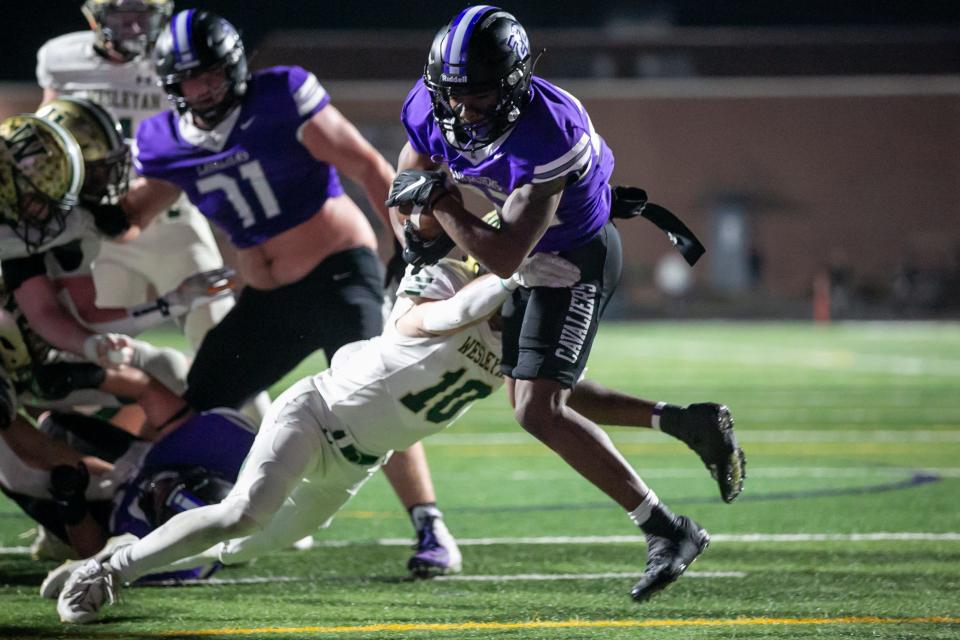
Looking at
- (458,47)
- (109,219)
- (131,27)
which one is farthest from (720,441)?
(131,27)

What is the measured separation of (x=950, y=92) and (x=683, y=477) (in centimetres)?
2887

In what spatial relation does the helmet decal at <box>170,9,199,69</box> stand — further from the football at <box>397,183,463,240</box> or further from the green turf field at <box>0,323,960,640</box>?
the green turf field at <box>0,323,960,640</box>

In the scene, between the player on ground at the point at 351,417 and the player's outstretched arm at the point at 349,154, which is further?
the player's outstretched arm at the point at 349,154

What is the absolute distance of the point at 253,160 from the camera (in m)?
4.78

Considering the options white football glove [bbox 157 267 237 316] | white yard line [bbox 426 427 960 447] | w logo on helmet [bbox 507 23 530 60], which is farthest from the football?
white yard line [bbox 426 427 960 447]

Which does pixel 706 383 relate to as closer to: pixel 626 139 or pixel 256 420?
pixel 256 420

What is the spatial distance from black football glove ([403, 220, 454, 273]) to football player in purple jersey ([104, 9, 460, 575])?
0.89 m

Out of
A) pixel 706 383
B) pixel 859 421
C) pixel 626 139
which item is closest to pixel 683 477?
pixel 859 421

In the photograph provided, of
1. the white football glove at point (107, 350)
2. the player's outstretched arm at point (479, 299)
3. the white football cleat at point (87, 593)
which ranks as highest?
the player's outstretched arm at point (479, 299)

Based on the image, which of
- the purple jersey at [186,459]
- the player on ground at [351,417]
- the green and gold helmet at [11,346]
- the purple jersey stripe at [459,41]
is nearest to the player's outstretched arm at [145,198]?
the green and gold helmet at [11,346]

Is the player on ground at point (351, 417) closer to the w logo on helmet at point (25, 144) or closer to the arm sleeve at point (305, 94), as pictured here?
the arm sleeve at point (305, 94)

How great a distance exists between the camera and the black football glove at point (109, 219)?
4.80 meters

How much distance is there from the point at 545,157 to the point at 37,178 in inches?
67.0

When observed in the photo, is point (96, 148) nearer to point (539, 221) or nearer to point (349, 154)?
point (349, 154)
